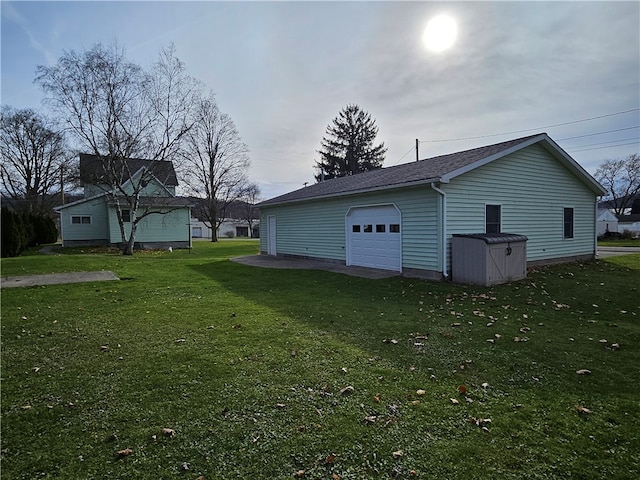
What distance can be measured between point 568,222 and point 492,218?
5.19m

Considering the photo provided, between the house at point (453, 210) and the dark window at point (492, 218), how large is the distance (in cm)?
3

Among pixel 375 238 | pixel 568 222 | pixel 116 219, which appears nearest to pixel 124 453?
pixel 375 238

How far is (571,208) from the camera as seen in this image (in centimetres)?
1424

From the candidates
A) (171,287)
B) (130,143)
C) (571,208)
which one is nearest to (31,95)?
(130,143)

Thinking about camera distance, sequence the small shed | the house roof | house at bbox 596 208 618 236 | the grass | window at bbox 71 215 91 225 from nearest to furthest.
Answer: the grass, the small shed, the house roof, window at bbox 71 215 91 225, house at bbox 596 208 618 236

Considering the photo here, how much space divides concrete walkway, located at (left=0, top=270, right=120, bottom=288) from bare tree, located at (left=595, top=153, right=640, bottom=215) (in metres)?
59.7

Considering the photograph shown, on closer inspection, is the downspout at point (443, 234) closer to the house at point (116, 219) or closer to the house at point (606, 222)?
the house at point (116, 219)

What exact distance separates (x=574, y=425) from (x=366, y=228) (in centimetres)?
1017

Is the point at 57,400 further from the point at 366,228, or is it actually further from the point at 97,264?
the point at 97,264

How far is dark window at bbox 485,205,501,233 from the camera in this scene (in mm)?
11297

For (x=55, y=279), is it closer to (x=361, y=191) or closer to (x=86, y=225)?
(x=361, y=191)

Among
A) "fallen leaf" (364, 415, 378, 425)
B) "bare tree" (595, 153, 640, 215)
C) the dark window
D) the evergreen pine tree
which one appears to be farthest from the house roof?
"bare tree" (595, 153, 640, 215)

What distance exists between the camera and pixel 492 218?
452 inches

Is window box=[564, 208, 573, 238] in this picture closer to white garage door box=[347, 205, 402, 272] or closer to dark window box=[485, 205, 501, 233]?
dark window box=[485, 205, 501, 233]
